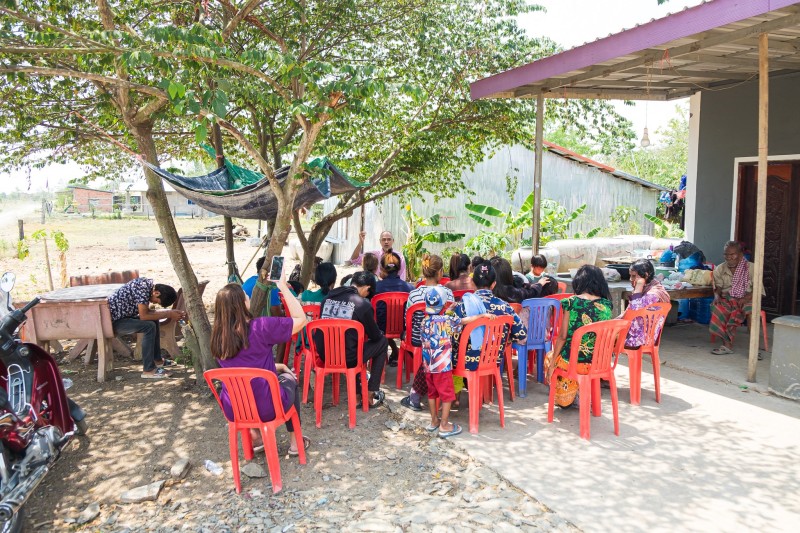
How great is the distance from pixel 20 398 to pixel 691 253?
7748mm

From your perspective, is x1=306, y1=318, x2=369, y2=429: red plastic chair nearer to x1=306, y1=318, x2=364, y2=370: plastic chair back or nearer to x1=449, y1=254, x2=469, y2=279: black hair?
x1=306, y1=318, x2=364, y2=370: plastic chair back

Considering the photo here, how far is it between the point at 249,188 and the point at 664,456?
4.11 meters

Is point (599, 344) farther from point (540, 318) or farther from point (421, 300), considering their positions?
point (421, 300)

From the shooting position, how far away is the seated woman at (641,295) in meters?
5.23

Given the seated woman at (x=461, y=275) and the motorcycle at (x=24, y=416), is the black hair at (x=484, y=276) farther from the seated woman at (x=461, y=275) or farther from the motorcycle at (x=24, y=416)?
A: the motorcycle at (x=24, y=416)

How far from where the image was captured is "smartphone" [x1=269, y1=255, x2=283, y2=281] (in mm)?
4480

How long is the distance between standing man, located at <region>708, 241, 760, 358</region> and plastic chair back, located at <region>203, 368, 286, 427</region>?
528 centimetres

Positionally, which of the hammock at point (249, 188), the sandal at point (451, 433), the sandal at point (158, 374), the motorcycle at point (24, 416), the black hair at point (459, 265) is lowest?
the sandal at point (451, 433)

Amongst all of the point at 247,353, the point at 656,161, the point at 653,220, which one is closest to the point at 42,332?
the point at 247,353

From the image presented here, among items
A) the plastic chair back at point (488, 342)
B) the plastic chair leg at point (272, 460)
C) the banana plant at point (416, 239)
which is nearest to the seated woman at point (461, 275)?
the plastic chair back at point (488, 342)

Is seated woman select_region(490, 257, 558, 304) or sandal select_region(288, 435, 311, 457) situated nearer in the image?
sandal select_region(288, 435, 311, 457)

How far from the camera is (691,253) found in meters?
8.18

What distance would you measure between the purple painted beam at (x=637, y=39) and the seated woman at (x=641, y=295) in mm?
2073

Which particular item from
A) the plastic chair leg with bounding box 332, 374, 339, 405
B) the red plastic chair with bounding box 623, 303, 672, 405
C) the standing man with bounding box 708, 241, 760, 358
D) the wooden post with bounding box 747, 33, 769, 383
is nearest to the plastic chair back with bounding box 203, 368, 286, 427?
the plastic chair leg with bounding box 332, 374, 339, 405
